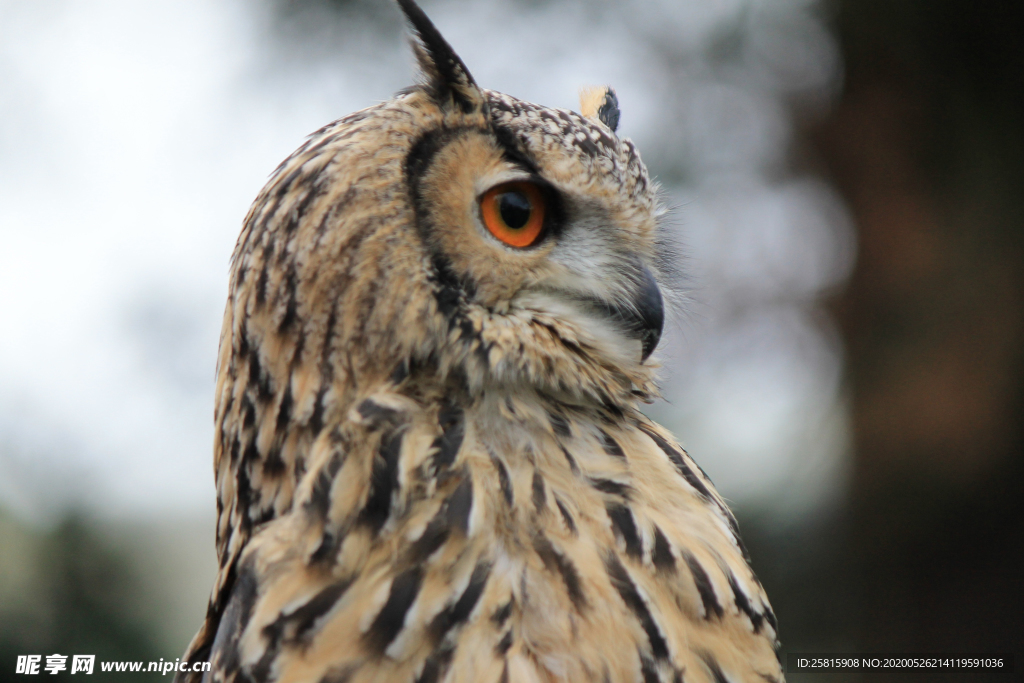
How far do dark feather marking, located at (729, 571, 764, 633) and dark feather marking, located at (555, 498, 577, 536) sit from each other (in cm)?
32

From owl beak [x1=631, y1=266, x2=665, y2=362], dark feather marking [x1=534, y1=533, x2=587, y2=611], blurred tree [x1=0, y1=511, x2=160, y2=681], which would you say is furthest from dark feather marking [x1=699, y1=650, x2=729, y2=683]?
blurred tree [x1=0, y1=511, x2=160, y2=681]

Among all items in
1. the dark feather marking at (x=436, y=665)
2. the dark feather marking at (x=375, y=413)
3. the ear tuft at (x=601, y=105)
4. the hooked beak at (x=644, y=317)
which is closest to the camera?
the dark feather marking at (x=436, y=665)

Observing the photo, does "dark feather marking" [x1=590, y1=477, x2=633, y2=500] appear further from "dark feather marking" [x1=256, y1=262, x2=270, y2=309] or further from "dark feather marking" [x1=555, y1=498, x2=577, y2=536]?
"dark feather marking" [x1=256, y1=262, x2=270, y2=309]

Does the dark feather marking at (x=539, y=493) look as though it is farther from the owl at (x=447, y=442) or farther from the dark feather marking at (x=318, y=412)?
the dark feather marking at (x=318, y=412)

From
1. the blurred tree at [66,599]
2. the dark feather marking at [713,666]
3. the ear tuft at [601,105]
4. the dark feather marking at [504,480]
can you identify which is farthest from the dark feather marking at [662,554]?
the blurred tree at [66,599]

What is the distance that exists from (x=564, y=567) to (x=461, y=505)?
178 millimetres

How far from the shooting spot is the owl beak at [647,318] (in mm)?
1502

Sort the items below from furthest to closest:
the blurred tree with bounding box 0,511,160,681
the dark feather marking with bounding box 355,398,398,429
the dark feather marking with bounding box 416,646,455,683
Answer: the blurred tree with bounding box 0,511,160,681
the dark feather marking with bounding box 355,398,398,429
the dark feather marking with bounding box 416,646,455,683

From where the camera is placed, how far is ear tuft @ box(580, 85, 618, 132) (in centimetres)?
195

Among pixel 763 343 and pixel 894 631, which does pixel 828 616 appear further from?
pixel 763 343

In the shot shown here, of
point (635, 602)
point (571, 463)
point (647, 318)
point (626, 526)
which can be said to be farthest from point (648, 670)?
point (647, 318)

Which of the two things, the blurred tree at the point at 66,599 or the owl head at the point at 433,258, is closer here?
the owl head at the point at 433,258

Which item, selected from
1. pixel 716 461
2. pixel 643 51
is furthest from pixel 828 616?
pixel 643 51

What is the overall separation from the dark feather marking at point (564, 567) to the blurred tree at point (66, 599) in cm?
337
